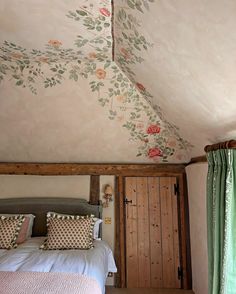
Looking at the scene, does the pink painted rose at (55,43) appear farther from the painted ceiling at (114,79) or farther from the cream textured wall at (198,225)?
the cream textured wall at (198,225)

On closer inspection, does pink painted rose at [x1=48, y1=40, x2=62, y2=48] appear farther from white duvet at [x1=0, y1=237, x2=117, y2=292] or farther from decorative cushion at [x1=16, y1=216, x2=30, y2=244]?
decorative cushion at [x1=16, y1=216, x2=30, y2=244]

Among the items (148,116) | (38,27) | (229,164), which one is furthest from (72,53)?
(229,164)

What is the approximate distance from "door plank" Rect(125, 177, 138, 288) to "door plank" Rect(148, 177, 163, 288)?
0.22 m

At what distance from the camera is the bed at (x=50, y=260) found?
1924mm

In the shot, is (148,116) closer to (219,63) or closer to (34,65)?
(34,65)

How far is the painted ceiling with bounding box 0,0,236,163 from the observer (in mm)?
1516

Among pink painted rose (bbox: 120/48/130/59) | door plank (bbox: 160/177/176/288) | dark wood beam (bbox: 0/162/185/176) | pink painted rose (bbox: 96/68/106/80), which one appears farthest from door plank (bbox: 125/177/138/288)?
pink painted rose (bbox: 120/48/130/59)

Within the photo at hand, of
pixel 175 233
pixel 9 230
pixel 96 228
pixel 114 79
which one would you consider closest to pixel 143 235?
pixel 175 233

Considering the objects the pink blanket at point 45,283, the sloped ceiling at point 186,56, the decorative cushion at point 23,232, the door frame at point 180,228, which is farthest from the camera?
the door frame at point 180,228

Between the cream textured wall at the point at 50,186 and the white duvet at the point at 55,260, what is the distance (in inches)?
29.6

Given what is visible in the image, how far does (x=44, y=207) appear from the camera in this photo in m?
3.49

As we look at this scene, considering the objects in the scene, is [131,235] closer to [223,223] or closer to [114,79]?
[223,223]

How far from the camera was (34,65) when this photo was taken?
265 centimetres

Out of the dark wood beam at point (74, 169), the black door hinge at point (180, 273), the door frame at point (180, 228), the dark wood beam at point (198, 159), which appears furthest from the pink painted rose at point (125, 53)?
the black door hinge at point (180, 273)
